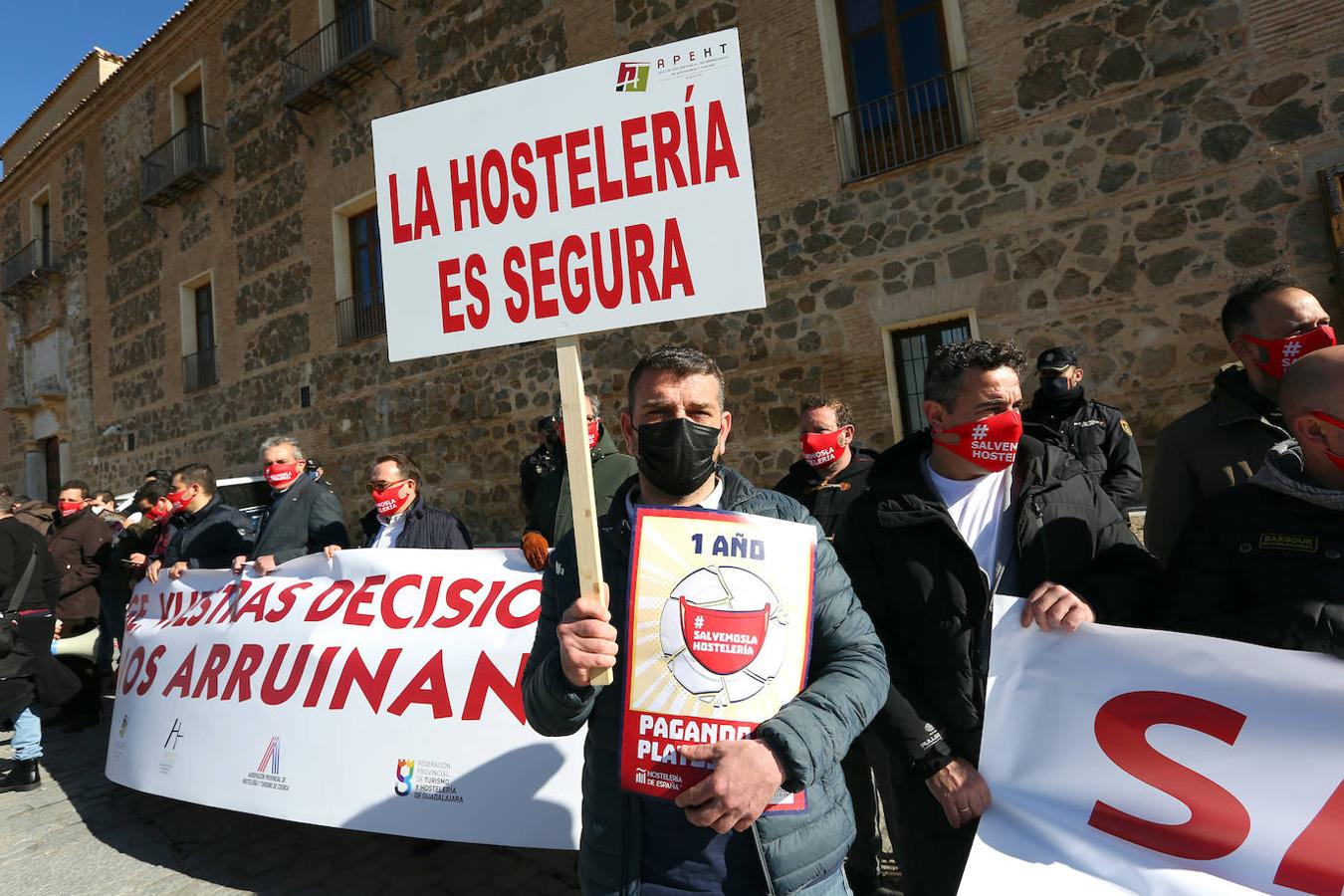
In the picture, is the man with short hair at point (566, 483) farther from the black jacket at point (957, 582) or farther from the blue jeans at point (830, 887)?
the blue jeans at point (830, 887)

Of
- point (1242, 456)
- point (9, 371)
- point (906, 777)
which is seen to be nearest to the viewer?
point (906, 777)

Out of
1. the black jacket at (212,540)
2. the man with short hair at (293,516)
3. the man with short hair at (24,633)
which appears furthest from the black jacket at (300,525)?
the man with short hair at (24,633)

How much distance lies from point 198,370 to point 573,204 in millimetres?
15718

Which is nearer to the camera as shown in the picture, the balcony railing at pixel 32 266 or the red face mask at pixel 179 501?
the red face mask at pixel 179 501

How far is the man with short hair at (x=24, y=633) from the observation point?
4531 mm

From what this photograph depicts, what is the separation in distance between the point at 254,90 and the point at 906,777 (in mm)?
15500

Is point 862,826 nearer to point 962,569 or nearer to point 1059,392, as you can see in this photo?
point 962,569

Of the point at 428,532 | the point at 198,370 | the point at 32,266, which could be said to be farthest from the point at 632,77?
the point at 32,266

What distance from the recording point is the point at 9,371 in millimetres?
20406

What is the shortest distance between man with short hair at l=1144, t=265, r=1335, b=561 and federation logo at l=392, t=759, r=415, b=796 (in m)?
2.88

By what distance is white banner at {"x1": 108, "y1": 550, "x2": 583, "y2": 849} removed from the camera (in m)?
2.97

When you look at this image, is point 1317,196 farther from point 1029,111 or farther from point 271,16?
point 271,16

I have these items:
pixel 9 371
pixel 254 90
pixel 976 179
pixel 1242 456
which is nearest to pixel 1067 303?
pixel 976 179

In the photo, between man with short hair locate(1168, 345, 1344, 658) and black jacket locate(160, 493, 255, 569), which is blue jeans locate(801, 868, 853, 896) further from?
black jacket locate(160, 493, 255, 569)
